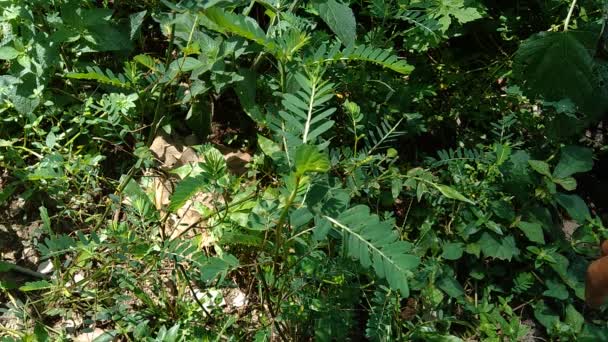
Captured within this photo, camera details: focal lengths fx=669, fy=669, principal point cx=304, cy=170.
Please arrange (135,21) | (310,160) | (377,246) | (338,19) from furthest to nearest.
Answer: (135,21), (338,19), (377,246), (310,160)

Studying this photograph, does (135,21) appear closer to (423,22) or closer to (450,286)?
(423,22)

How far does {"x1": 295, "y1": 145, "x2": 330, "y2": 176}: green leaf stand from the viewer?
1.43 m

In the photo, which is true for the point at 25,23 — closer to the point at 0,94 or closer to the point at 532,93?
the point at 0,94

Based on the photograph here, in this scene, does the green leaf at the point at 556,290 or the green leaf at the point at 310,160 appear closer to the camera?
the green leaf at the point at 310,160

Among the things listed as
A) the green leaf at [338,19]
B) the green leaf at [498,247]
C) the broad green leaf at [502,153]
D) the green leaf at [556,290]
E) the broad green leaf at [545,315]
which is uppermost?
the green leaf at [338,19]

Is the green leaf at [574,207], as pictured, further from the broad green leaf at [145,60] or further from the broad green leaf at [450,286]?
the broad green leaf at [145,60]

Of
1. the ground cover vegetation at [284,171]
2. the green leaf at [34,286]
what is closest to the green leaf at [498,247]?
the ground cover vegetation at [284,171]

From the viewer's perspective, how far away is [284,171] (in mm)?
1868

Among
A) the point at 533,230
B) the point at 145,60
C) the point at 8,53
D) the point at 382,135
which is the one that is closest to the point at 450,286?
the point at 533,230

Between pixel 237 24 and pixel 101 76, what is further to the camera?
pixel 101 76

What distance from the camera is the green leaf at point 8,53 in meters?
2.46

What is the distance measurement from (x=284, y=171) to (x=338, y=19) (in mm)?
669

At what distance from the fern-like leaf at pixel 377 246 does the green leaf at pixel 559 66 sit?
1.05 m

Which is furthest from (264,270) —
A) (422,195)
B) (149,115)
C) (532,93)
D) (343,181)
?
(532,93)
